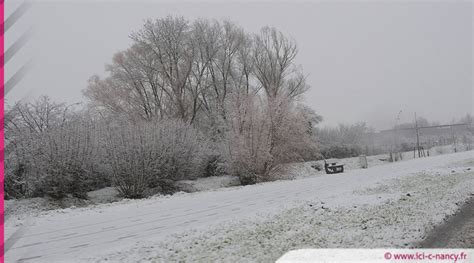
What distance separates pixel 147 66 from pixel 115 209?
88.1ft

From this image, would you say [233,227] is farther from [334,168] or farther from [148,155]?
[334,168]

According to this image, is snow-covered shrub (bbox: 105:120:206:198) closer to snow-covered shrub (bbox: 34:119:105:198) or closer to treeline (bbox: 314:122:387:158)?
snow-covered shrub (bbox: 34:119:105:198)

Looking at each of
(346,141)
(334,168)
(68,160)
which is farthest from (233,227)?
(346,141)

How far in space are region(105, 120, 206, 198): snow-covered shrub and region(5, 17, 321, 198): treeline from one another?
0.06 metres

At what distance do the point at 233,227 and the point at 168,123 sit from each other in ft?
53.4

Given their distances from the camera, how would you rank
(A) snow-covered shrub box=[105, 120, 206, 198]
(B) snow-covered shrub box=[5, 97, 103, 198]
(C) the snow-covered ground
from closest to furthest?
(C) the snow-covered ground → (B) snow-covered shrub box=[5, 97, 103, 198] → (A) snow-covered shrub box=[105, 120, 206, 198]

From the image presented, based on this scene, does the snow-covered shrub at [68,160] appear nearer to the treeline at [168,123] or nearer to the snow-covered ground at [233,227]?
the treeline at [168,123]

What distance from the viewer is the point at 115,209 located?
12.5 m

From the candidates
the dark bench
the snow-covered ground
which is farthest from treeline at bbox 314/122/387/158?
the snow-covered ground

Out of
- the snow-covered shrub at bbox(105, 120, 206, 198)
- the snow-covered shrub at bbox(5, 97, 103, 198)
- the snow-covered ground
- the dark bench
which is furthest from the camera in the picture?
the dark bench

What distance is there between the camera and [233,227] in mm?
8320

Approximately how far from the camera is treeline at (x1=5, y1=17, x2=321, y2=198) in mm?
17922

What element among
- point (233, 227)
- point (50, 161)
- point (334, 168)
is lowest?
point (233, 227)

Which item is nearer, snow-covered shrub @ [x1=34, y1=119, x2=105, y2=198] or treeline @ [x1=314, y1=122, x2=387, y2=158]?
snow-covered shrub @ [x1=34, y1=119, x2=105, y2=198]
